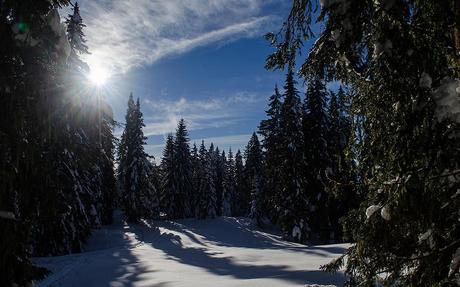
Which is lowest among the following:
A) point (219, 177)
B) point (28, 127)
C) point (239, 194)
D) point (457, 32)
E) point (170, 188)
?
point (28, 127)

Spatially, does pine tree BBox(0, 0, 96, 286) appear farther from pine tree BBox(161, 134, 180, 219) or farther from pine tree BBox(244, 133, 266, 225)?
pine tree BBox(161, 134, 180, 219)

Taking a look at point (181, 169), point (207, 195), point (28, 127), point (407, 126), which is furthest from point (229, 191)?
point (407, 126)

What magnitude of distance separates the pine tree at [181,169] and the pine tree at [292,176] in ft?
84.6

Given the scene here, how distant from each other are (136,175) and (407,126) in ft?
146

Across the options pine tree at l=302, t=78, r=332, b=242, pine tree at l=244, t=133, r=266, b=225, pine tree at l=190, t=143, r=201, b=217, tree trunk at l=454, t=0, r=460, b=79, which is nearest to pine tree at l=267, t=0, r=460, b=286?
tree trunk at l=454, t=0, r=460, b=79

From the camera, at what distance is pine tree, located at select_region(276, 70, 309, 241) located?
33938 mm

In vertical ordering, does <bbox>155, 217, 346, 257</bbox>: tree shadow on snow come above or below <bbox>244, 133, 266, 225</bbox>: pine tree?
below

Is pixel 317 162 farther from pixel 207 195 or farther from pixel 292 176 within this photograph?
pixel 207 195

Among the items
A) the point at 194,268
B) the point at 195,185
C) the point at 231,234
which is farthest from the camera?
the point at 195,185

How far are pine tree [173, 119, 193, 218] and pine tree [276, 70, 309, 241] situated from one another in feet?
84.6

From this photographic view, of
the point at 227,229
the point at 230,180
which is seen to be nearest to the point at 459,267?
the point at 227,229

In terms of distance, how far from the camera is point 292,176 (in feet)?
112

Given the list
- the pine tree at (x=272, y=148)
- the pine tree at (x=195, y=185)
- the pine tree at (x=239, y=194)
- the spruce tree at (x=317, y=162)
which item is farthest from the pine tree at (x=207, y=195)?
the spruce tree at (x=317, y=162)

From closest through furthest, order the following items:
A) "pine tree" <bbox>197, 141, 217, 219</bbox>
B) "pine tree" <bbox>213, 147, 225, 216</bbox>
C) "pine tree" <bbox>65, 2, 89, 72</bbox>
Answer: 1. "pine tree" <bbox>65, 2, 89, 72</bbox>
2. "pine tree" <bbox>197, 141, 217, 219</bbox>
3. "pine tree" <bbox>213, 147, 225, 216</bbox>
